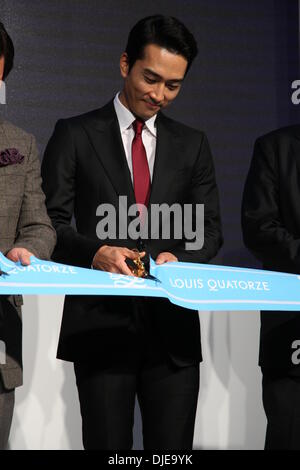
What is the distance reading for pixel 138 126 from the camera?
301 centimetres

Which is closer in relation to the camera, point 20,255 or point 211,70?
point 20,255

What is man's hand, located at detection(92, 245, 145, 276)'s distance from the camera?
2678mm

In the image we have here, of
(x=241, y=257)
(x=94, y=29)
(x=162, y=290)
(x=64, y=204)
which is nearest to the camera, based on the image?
(x=162, y=290)

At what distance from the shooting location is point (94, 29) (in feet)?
13.2

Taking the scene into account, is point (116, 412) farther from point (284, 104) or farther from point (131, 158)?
point (284, 104)

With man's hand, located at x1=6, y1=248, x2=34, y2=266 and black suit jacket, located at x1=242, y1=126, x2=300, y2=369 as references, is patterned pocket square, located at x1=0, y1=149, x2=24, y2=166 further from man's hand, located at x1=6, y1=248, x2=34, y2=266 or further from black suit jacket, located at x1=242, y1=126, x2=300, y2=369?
black suit jacket, located at x1=242, y1=126, x2=300, y2=369

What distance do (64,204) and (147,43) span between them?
1.96 feet

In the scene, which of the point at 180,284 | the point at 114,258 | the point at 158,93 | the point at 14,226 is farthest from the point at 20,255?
the point at 158,93

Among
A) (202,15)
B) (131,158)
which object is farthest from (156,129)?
(202,15)

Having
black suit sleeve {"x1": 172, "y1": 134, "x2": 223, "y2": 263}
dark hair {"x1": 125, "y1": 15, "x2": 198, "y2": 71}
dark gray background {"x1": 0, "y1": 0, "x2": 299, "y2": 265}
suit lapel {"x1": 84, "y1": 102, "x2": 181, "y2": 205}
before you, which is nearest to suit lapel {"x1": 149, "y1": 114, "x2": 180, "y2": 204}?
suit lapel {"x1": 84, "y1": 102, "x2": 181, "y2": 205}

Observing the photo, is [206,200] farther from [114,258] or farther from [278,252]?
[114,258]

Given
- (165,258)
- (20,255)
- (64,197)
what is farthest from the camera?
(64,197)

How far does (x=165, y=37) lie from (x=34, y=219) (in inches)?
30.2

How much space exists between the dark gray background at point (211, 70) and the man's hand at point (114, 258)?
4.37ft
